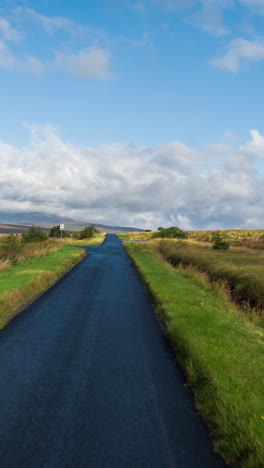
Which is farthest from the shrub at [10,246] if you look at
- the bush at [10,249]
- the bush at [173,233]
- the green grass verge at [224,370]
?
the bush at [173,233]

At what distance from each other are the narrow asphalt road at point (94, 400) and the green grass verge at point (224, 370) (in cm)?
24

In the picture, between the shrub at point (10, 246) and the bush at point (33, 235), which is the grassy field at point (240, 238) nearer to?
the bush at point (33, 235)

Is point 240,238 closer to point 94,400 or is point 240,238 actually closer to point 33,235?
point 33,235

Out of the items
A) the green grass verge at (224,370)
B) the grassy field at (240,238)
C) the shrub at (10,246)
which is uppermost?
the grassy field at (240,238)

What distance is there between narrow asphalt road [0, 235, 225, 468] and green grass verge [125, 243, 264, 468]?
24 centimetres

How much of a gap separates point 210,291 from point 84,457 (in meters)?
12.3

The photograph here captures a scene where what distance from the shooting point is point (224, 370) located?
555 cm

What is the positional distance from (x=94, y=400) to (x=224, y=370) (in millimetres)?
2436

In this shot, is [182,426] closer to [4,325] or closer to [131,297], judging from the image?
[4,325]

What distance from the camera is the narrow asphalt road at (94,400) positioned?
139 inches

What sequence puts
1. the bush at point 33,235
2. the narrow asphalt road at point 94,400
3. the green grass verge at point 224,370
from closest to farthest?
the narrow asphalt road at point 94,400
the green grass verge at point 224,370
the bush at point 33,235

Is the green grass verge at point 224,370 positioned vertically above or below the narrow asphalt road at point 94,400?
above

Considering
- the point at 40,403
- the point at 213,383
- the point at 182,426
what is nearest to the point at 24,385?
the point at 40,403

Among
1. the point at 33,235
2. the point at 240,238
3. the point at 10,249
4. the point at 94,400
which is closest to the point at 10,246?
the point at 10,249
